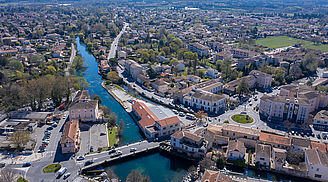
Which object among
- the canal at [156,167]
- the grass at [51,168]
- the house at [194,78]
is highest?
the house at [194,78]

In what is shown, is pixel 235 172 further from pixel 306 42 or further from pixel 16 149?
pixel 306 42

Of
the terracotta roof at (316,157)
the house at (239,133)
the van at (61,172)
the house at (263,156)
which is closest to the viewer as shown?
the van at (61,172)

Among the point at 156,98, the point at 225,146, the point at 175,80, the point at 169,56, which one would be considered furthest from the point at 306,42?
the point at 225,146

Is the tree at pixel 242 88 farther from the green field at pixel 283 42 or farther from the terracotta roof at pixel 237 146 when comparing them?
the green field at pixel 283 42

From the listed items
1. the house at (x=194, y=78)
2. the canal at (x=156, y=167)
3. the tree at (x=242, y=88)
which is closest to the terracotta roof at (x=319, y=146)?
the canal at (x=156, y=167)

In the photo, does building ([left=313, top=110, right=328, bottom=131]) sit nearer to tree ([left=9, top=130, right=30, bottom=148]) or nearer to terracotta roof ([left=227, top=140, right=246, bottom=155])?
terracotta roof ([left=227, top=140, right=246, bottom=155])
